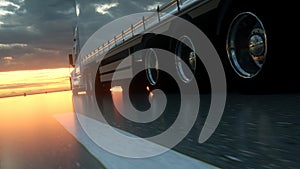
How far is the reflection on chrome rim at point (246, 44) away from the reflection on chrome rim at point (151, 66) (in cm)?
402

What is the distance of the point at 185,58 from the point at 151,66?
7.08 ft

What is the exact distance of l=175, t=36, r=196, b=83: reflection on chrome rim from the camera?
884 cm

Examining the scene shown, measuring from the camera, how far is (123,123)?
6.48m

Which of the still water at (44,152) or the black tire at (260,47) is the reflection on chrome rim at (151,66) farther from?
the still water at (44,152)

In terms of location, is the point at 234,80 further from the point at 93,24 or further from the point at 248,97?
the point at 93,24

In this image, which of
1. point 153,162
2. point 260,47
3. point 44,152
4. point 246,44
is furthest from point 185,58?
point 153,162

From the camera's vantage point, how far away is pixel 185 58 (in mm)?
9211

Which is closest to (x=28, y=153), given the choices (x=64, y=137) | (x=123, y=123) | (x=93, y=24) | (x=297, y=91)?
(x=64, y=137)

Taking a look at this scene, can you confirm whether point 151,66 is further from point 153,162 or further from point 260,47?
point 153,162

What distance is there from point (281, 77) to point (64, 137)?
12.2ft

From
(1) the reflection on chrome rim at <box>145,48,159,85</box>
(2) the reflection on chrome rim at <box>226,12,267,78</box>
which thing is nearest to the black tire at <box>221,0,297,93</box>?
(2) the reflection on chrome rim at <box>226,12,267,78</box>

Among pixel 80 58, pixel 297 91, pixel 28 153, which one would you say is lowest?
pixel 28 153

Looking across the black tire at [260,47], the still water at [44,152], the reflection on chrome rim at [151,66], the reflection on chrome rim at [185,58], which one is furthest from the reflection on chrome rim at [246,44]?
the reflection on chrome rim at [151,66]

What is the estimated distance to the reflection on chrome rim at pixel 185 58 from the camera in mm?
8836
